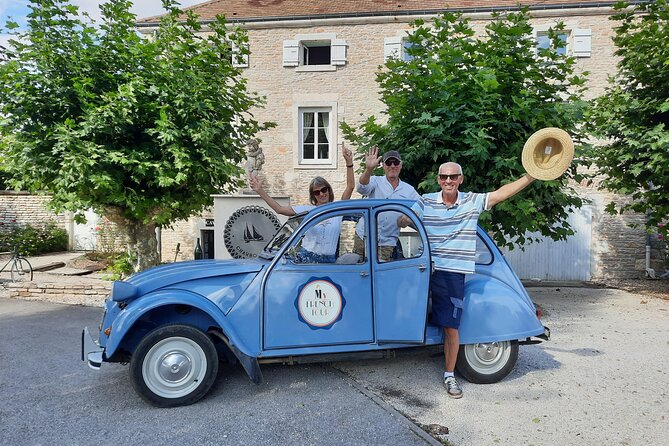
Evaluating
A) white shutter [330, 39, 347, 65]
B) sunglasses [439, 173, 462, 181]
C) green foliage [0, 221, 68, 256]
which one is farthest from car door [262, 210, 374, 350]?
green foliage [0, 221, 68, 256]

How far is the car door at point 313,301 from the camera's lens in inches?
140

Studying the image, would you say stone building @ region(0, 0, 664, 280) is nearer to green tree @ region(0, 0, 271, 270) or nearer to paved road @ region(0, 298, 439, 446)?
green tree @ region(0, 0, 271, 270)

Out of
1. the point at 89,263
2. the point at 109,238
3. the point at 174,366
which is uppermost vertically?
the point at 109,238

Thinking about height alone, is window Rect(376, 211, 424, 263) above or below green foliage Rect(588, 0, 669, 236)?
below

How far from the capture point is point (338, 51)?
12.7 meters

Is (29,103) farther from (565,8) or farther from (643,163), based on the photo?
(565,8)

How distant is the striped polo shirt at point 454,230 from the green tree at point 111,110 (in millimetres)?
3558

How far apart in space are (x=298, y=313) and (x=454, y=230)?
1553mm

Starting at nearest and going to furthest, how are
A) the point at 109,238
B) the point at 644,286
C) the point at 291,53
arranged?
the point at 644,286 < the point at 291,53 < the point at 109,238

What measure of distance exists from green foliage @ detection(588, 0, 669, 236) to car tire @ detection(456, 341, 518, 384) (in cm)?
487

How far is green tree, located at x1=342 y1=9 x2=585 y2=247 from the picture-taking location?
591 centimetres

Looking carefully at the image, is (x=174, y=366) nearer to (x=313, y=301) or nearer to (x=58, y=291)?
(x=313, y=301)

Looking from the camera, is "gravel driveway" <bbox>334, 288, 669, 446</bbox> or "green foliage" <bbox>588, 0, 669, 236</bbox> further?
"green foliage" <bbox>588, 0, 669, 236</bbox>

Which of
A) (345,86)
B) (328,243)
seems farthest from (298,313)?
(345,86)
